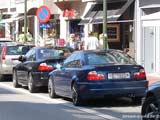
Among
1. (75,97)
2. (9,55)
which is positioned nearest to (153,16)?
→ (9,55)

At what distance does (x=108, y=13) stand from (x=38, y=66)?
37.6 ft

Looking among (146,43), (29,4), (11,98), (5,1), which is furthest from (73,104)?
(5,1)

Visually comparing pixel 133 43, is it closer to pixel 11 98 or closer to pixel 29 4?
pixel 11 98

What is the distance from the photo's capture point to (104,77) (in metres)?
14.1

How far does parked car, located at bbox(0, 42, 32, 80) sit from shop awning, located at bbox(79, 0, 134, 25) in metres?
5.54

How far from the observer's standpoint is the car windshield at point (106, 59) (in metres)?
14.7

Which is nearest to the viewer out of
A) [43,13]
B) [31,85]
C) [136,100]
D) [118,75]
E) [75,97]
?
[118,75]

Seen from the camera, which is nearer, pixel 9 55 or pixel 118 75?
pixel 118 75

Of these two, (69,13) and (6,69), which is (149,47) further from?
(69,13)

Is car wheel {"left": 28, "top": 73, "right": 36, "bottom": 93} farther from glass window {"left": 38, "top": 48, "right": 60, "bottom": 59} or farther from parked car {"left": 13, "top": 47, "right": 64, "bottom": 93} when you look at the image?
glass window {"left": 38, "top": 48, "right": 60, "bottom": 59}

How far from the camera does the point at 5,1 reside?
55.8 meters

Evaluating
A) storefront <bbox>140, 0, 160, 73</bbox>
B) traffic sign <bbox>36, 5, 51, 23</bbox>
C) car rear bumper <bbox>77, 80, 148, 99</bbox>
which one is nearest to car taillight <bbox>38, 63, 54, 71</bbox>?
car rear bumper <bbox>77, 80, 148, 99</bbox>

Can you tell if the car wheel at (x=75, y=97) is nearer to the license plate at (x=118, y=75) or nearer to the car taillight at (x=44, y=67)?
the license plate at (x=118, y=75)

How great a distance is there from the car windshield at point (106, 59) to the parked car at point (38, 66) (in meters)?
3.69
